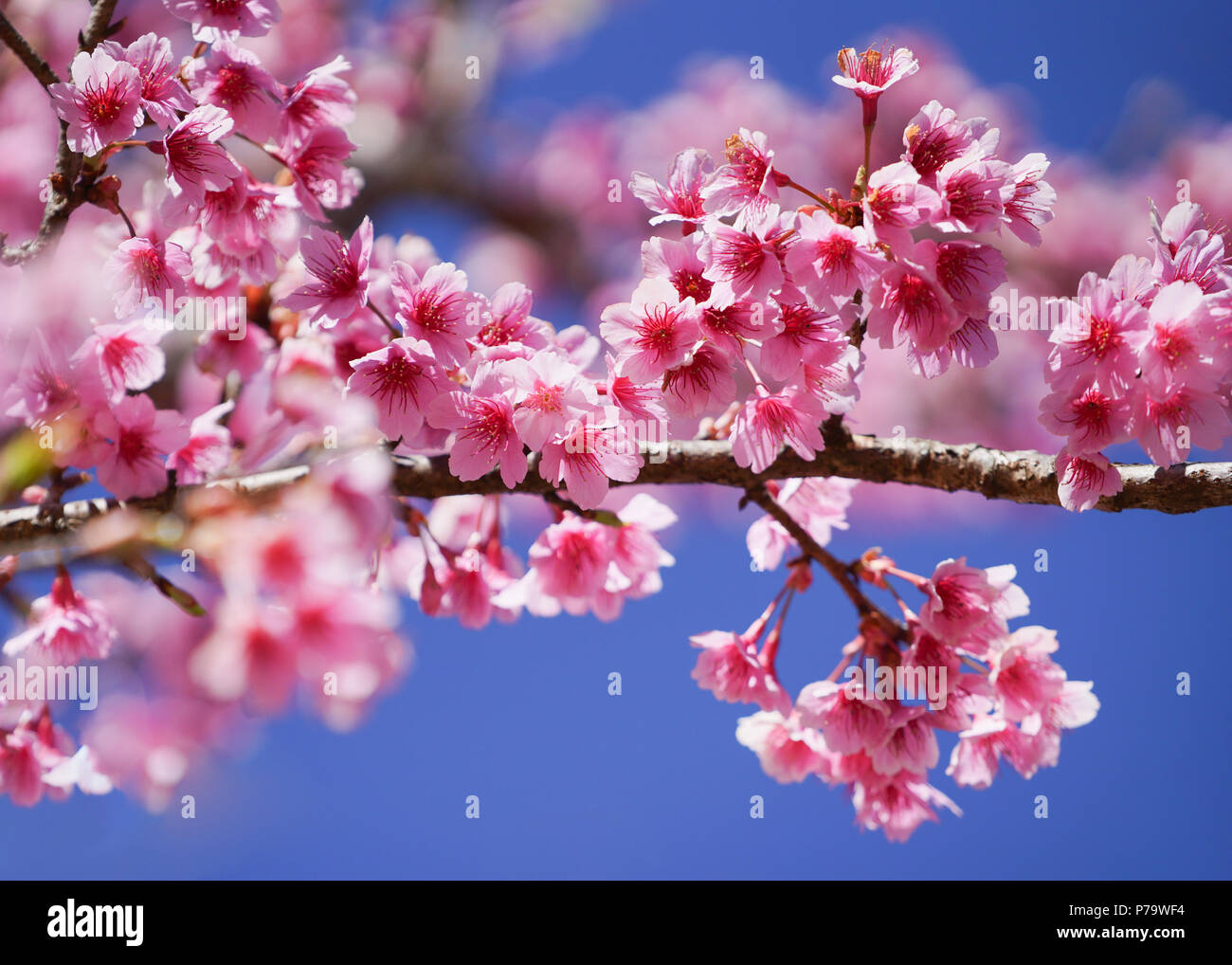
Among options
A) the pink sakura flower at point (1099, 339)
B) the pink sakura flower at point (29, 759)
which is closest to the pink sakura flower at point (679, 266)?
the pink sakura flower at point (1099, 339)

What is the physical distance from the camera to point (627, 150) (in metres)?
3.25

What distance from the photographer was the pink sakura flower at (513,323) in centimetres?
104

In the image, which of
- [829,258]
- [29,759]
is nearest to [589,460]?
[829,258]

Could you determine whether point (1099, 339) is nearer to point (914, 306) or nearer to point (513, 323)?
point (914, 306)

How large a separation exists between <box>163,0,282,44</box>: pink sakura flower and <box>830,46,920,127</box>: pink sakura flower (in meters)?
0.59

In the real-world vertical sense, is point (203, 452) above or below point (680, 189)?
below

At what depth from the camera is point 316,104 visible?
1.12 meters

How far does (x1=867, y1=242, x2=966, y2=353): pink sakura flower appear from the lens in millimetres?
898

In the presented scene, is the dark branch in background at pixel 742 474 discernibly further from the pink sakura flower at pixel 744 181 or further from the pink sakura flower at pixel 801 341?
the pink sakura flower at pixel 744 181

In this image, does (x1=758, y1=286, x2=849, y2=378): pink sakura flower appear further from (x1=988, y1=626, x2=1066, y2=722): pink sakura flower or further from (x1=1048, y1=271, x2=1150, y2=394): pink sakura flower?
(x1=988, y1=626, x2=1066, y2=722): pink sakura flower

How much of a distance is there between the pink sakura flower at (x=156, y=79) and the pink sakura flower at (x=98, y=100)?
1 centimetres

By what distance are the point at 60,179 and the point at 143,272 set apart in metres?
0.12

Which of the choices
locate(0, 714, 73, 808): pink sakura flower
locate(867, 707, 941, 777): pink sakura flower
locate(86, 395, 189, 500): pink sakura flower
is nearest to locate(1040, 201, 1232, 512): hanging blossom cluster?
locate(867, 707, 941, 777): pink sakura flower
